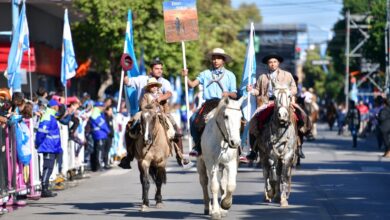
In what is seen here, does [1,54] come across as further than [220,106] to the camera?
Yes

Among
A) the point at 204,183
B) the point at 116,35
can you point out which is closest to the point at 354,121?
the point at 116,35

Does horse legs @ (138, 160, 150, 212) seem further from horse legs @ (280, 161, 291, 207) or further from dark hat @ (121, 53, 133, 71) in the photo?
dark hat @ (121, 53, 133, 71)

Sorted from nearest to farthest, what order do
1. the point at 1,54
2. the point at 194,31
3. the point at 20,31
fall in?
the point at 194,31, the point at 20,31, the point at 1,54

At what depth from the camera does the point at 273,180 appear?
59.2 ft

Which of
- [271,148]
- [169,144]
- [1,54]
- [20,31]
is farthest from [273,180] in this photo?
[1,54]

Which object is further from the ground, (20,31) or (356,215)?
(20,31)

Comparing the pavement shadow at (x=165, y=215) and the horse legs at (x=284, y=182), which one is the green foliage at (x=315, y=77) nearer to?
the horse legs at (x=284, y=182)

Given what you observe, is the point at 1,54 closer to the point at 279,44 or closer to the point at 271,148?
the point at 271,148

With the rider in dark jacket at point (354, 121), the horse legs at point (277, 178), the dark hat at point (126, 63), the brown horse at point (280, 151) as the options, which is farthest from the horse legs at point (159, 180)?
the rider in dark jacket at point (354, 121)

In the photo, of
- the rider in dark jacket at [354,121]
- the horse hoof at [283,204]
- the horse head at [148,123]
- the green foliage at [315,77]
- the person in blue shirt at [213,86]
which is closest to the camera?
the person in blue shirt at [213,86]

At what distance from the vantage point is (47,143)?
21.7 meters

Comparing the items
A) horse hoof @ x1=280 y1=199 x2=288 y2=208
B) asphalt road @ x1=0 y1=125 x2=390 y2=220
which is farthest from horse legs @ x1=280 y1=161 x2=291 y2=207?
asphalt road @ x1=0 y1=125 x2=390 y2=220

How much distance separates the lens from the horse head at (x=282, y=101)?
57.3ft

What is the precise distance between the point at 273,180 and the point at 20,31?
8.86 m
